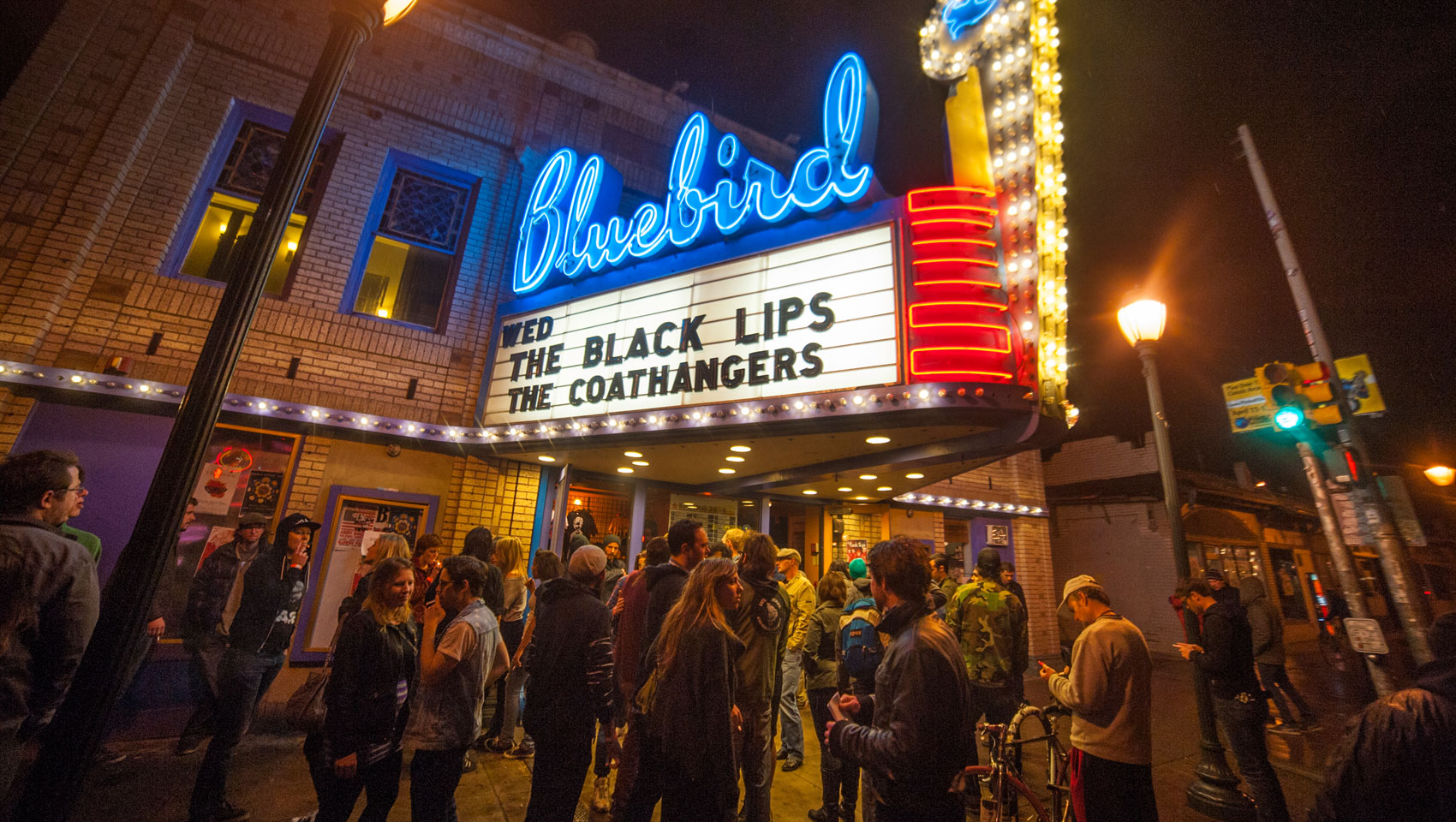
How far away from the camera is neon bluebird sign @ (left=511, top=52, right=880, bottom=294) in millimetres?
6512

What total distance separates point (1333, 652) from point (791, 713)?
23584 millimetres

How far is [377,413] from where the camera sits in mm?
8055

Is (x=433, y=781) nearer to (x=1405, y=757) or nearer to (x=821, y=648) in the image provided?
(x=821, y=648)

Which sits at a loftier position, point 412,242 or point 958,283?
point 412,242

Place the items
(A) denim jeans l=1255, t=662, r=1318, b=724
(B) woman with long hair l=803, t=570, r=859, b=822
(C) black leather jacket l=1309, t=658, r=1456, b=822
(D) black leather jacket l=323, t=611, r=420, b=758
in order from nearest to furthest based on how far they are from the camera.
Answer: (C) black leather jacket l=1309, t=658, r=1456, b=822, (D) black leather jacket l=323, t=611, r=420, b=758, (B) woman with long hair l=803, t=570, r=859, b=822, (A) denim jeans l=1255, t=662, r=1318, b=724

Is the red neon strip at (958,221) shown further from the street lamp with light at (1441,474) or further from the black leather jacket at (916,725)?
the street lamp with light at (1441,474)

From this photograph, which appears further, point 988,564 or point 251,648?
point 988,564

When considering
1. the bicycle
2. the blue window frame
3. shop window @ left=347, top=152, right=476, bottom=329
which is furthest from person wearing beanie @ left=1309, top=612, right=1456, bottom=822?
the blue window frame

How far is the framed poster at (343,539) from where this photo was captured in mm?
7086

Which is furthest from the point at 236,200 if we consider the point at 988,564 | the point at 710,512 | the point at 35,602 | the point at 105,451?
the point at 988,564

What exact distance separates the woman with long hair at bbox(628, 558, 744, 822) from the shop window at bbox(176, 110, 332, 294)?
8510 mm

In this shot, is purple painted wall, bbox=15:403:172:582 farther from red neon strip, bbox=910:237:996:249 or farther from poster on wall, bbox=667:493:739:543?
red neon strip, bbox=910:237:996:249

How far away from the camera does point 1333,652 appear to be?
18062 mm

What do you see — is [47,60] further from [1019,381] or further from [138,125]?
[1019,381]
